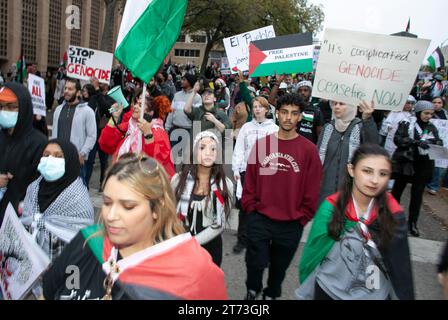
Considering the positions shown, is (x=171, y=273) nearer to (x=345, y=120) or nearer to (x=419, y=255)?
(x=345, y=120)

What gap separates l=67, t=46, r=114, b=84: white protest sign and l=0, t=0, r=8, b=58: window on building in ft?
61.7

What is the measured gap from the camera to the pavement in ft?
14.1

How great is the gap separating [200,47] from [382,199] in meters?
88.8

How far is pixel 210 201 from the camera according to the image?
11.3ft

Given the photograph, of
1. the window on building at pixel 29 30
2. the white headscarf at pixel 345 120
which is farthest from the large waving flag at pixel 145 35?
the window on building at pixel 29 30

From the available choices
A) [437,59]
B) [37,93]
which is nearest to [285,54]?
[37,93]

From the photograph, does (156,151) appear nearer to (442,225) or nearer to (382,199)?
(382,199)

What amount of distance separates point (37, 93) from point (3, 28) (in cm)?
2066

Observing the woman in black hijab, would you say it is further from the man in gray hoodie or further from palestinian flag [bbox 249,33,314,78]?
palestinian flag [bbox 249,33,314,78]

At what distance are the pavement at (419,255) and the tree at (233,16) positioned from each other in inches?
934

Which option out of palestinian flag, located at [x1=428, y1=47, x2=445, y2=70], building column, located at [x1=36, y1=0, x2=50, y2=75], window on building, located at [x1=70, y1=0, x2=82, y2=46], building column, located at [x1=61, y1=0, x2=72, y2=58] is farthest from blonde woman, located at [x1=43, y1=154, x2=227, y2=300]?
window on building, located at [x1=70, y1=0, x2=82, y2=46]

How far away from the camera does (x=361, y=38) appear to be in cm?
426

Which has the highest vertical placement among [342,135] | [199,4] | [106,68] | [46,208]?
[199,4]

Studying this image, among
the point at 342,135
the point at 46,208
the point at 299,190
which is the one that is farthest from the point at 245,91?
the point at 46,208
